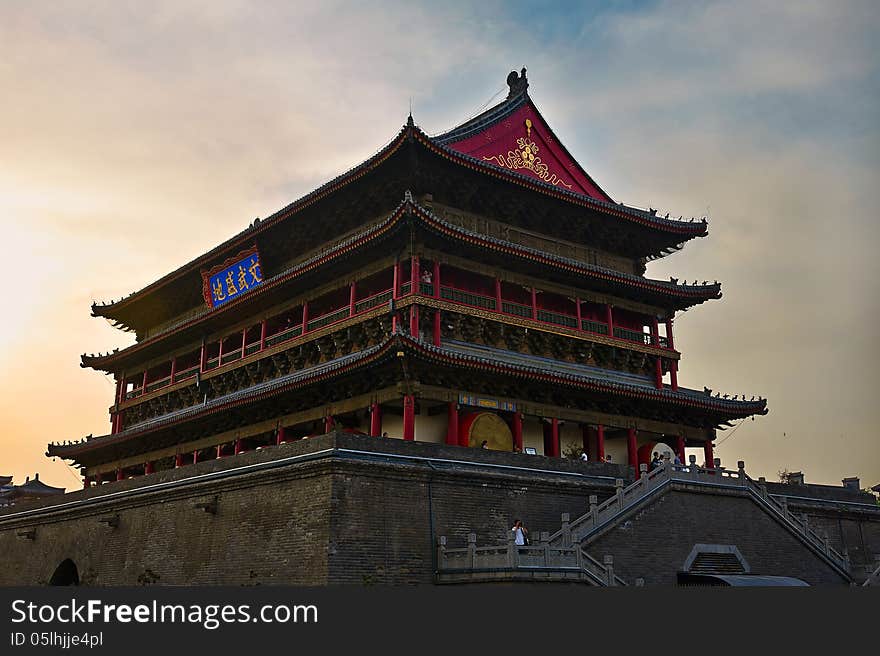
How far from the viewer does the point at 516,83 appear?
3322 cm

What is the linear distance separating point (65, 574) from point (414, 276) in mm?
13100

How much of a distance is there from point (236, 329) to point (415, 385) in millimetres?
11725

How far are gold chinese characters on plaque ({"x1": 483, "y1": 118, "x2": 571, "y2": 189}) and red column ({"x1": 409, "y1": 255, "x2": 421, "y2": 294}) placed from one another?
684 cm

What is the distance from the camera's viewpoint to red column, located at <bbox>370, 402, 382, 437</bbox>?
24003 millimetres

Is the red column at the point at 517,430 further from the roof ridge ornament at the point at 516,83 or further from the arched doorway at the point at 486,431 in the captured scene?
the roof ridge ornament at the point at 516,83

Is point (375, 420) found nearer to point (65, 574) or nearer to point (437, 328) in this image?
point (437, 328)

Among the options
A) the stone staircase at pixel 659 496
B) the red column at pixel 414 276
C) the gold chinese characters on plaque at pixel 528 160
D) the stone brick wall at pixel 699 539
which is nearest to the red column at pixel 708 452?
the stone staircase at pixel 659 496

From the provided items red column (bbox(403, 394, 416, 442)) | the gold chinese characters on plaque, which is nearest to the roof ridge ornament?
the gold chinese characters on plaque

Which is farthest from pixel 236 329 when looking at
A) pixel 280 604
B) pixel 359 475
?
pixel 280 604

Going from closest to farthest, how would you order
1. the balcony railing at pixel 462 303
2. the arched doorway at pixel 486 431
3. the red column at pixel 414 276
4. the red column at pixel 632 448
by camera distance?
the red column at pixel 414 276
the arched doorway at pixel 486 431
the balcony railing at pixel 462 303
the red column at pixel 632 448

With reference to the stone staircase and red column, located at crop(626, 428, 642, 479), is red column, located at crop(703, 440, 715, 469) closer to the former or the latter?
red column, located at crop(626, 428, 642, 479)

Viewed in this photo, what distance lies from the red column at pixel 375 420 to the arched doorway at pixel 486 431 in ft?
7.84

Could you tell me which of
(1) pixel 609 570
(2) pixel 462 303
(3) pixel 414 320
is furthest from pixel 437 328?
(1) pixel 609 570

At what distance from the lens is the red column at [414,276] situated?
24.9m
